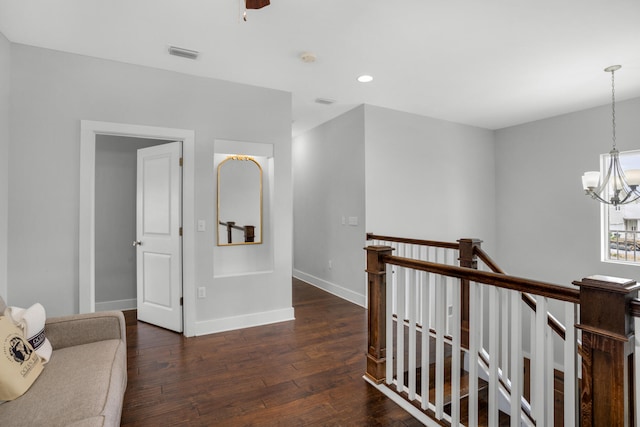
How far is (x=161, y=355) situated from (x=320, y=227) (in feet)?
10.0

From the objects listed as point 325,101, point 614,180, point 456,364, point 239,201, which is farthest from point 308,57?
point 614,180

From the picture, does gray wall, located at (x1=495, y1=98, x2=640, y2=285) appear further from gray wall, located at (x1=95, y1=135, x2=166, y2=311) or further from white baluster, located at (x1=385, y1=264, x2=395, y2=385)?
gray wall, located at (x1=95, y1=135, x2=166, y2=311)

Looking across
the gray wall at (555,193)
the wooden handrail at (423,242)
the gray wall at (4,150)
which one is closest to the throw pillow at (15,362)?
the gray wall at (4,150)

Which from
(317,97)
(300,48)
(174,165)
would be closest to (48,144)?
(174,165)

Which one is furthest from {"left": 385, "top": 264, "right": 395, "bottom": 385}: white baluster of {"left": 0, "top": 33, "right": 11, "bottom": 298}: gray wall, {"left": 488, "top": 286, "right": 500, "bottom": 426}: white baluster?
{"left": 0, "top": 33, "right": 11, "bottom": 298}: gray wall

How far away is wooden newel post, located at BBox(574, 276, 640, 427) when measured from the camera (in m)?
1.23

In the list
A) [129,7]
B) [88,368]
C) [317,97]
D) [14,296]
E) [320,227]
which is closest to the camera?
[88,368]

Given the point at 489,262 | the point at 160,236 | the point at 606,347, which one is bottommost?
the point at 606,347

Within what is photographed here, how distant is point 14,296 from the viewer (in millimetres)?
2756

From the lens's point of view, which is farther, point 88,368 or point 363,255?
point 363,255

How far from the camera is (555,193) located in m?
5.13

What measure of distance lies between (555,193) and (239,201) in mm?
4741

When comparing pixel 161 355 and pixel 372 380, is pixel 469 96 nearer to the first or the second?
pixel 372 380

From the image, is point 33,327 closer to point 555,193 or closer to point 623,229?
point 555,193
